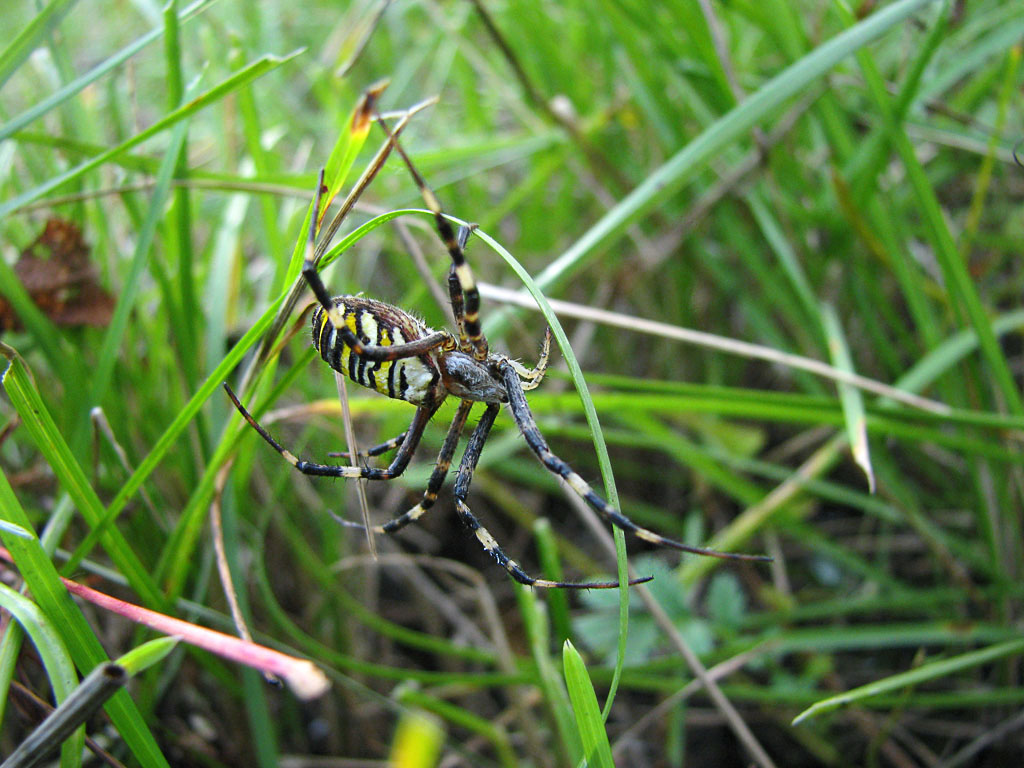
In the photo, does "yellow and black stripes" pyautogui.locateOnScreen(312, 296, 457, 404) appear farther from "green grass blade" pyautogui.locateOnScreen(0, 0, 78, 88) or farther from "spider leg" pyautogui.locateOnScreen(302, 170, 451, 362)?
"green grass blade" pyautogui.locateOnScreen(0, 0, 78, 88)

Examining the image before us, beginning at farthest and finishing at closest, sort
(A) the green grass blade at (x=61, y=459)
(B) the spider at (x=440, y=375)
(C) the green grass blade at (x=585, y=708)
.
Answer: (B) the spider at (x=440, y=375)
(A) the green grass blade at (x=61, y=459)
(C) the green grass blade at (x=585, y=708)

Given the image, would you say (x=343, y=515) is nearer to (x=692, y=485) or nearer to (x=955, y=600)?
(x=692, y=485)

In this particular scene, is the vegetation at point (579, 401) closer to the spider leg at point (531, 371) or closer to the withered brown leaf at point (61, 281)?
the withered brown leaf at point (61, 281)

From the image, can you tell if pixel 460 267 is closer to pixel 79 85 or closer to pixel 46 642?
pixel 79 85

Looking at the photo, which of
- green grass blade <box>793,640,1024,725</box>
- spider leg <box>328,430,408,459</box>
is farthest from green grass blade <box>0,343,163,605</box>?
green grass blade <box>793,640,1024,725</box>

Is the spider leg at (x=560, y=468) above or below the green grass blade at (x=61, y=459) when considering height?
below

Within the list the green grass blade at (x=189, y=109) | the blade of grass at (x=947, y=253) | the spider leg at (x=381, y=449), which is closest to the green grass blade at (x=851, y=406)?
the blade of grass at (x=947, y=253)

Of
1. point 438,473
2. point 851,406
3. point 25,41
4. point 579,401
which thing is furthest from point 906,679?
point 25,41
